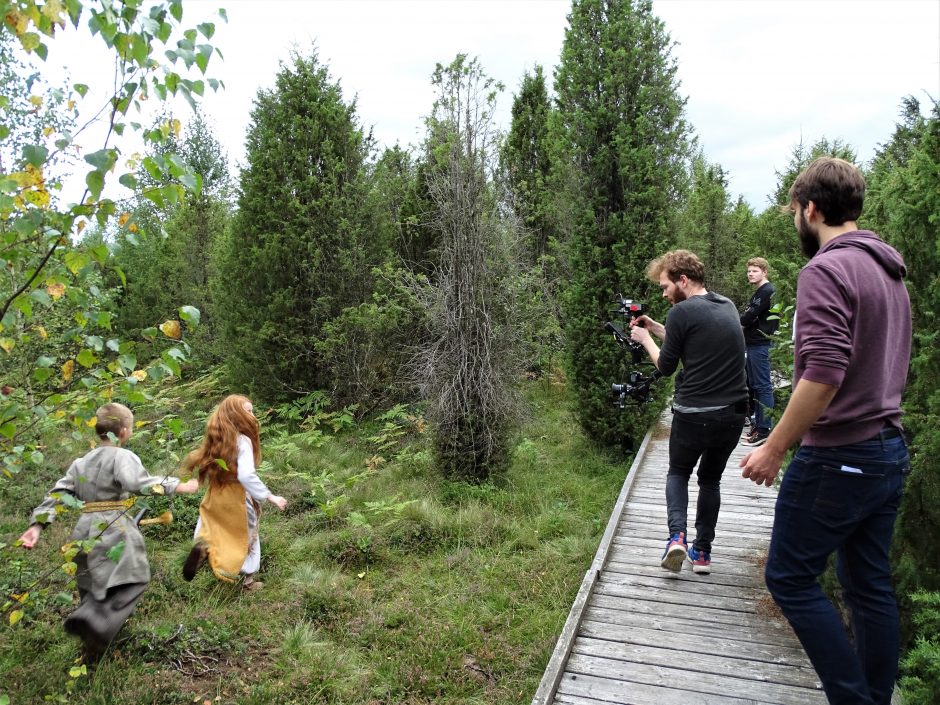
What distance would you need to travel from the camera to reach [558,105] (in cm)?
1067

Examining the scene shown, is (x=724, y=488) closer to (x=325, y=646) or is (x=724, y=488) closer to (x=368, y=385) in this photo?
(x=325, y=646)

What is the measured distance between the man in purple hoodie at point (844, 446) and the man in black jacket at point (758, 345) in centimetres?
530

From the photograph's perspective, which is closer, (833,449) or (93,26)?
(93,26)

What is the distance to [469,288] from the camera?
24.7 ft

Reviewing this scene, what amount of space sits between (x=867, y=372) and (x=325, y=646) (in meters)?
4.02

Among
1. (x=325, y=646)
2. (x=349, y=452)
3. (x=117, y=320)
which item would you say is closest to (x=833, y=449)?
(x=325, y=646)

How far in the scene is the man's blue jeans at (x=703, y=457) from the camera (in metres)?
4.29

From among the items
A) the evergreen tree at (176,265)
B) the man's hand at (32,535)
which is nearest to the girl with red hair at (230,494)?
the man's hand at (32,535)

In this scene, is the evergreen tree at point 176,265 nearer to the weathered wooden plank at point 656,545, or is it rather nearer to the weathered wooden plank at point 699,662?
the weathered wooden plank at point 656,545

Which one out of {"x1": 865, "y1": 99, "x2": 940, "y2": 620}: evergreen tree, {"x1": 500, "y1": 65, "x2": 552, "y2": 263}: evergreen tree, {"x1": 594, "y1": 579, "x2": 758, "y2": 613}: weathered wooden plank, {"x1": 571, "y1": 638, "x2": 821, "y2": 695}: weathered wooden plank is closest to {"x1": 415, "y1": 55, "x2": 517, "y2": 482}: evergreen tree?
{"x1": 594, "y1": 579, "x2": 758, "y2": 613}: weathered wooden plank

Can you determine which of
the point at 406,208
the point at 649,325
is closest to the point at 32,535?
the point at 649,325

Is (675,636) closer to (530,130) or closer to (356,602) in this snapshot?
(356,602)

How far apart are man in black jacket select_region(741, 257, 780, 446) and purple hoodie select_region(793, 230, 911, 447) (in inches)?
211

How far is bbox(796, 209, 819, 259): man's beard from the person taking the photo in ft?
9.00
